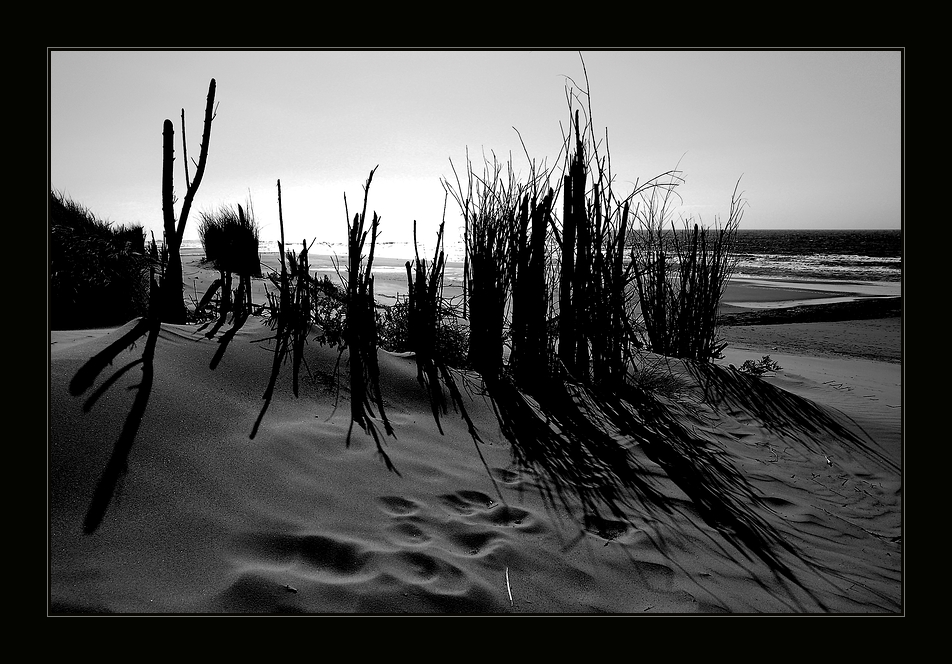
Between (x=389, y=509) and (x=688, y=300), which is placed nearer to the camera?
(x=389, y=509)

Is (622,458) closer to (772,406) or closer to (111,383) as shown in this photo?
(772,406)

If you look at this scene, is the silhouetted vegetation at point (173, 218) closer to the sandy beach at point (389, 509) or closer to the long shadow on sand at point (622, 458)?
the sandy beach at point (389, 509)

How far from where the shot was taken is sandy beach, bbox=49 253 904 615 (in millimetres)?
1640

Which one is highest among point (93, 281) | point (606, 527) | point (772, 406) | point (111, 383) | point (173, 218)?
point (173, 218)

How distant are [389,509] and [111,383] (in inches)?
54.0

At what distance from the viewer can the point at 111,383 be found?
2.42 metres

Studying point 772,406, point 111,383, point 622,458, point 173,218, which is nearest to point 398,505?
point 622,458

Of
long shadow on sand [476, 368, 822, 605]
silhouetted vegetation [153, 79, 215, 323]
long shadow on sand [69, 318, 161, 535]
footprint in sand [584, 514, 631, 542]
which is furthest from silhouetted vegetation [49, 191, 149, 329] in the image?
footprint in sand [584, 514, 631, 542]

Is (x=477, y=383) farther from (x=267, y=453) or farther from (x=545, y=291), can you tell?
(x=267, y=453)

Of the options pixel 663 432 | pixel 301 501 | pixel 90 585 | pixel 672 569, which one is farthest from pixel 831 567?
pixel 90 585

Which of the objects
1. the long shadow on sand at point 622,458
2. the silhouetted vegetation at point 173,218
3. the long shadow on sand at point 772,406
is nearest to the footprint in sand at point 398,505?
the long shadow on sand at point 622,458

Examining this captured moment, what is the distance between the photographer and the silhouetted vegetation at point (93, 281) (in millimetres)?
4512
